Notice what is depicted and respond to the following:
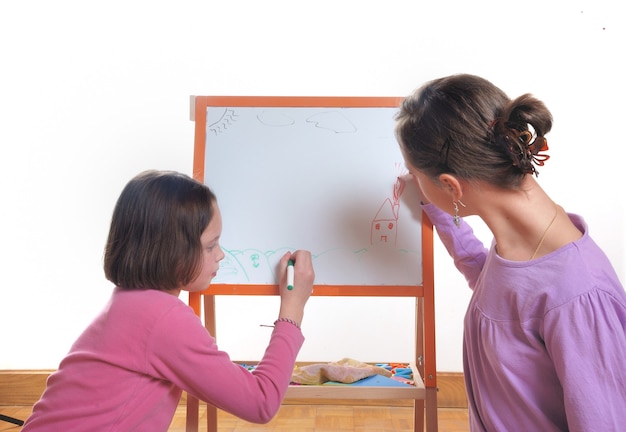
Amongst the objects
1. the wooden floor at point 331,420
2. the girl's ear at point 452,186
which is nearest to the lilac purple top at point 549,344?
the girl's ear at point 452,186

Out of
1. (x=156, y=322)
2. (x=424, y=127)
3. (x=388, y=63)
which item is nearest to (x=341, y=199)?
(x=424, y=127)

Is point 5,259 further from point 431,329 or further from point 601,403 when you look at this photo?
point 601,403

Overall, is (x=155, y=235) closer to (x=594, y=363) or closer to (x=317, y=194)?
(x=317, y=194)

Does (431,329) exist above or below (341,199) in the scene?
below

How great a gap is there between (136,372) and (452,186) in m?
0.64

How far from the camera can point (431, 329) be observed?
1.49 meters

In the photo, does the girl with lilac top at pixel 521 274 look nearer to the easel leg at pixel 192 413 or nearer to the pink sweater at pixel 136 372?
the pink sweater at pixel 136 372

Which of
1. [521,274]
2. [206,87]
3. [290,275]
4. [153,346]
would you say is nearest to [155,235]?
[153,346]

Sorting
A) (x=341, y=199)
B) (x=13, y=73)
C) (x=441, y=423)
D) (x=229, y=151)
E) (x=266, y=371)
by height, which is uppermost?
(x=13, y=73)

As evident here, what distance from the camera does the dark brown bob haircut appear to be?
46.4 inches

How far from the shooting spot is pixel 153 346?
3.68 ft

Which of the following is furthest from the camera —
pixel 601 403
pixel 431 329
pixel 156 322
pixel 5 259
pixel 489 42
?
pixel 5 259

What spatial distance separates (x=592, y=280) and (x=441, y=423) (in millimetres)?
1323

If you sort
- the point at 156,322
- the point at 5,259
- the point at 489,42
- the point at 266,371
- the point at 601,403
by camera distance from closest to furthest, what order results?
the point at 601,403, the point at 156,322, the point at 266,371, the point at 489,42, the point at 5,259
